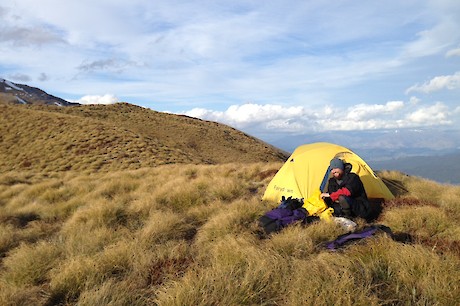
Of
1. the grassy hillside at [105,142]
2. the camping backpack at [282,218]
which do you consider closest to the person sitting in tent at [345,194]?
the camping backpack at [282,218]

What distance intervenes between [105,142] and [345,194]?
1254 inches

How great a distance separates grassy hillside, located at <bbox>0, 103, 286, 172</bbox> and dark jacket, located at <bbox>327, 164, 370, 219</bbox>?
70.8ft

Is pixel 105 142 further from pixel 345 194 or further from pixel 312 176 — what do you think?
pixel 345 194

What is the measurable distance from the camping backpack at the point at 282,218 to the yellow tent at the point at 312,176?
1816 millimetres

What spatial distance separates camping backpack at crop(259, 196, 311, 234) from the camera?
6.73m

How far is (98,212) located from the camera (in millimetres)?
8086

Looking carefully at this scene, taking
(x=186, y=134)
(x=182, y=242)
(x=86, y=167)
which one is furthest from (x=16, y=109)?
(x=182, y=242)

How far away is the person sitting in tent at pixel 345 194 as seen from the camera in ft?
24.3

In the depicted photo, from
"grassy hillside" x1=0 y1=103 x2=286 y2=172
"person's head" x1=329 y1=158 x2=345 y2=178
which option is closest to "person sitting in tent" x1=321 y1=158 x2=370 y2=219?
"person's head" x1=329 y1=158 x2=345 y2=178

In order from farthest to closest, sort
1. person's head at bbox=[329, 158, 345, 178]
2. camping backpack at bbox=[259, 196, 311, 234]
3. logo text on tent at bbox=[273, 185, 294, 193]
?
logo text on tent at bbox=[273, 185, 294, 193] < person's head at bbox=[329, 158, 345, 178] < camping backpack at bbox=[259, 196, 311, 234]

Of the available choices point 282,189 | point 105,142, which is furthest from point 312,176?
point 105,142

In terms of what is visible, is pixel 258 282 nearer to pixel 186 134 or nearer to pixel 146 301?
pixel 146 301

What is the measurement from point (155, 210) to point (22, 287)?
4.14 m

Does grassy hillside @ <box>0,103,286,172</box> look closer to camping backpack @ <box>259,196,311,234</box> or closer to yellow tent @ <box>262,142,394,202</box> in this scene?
yellow tent @ <box>262,142,394,202</box>
